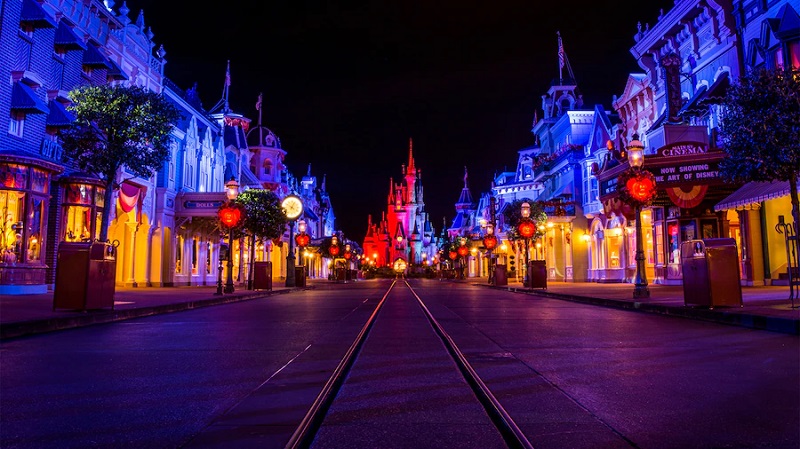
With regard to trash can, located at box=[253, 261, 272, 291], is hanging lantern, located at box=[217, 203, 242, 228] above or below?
above

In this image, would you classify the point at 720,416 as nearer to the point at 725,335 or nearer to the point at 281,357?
the point at 281,357

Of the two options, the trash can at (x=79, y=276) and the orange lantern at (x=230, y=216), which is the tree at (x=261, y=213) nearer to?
the orange lantern at (x=230, y=216)

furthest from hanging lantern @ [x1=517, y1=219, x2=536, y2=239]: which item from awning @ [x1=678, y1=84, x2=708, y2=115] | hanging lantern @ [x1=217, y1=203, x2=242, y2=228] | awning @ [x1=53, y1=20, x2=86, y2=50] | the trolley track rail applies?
the trolley track rail

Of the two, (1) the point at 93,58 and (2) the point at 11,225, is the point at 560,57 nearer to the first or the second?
(1) the point at 93,58

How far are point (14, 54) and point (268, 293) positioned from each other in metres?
14.1

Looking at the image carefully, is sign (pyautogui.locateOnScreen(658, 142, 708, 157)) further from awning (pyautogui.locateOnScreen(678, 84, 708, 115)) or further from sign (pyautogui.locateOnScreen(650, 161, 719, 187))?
awning (pyautogui.locateOnScreen(678, 84, 708, 115))

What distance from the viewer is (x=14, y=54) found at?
76.1 feet

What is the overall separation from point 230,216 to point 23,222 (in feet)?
24.8

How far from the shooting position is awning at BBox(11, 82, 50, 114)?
2294 cm

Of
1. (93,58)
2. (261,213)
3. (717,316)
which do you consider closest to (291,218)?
(261,213)

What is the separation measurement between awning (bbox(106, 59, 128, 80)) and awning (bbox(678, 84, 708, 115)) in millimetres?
26232

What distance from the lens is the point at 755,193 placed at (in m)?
22.6

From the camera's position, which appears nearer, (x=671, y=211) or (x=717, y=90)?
(x=717, y=90)

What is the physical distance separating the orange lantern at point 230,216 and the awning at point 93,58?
8.90 meters
